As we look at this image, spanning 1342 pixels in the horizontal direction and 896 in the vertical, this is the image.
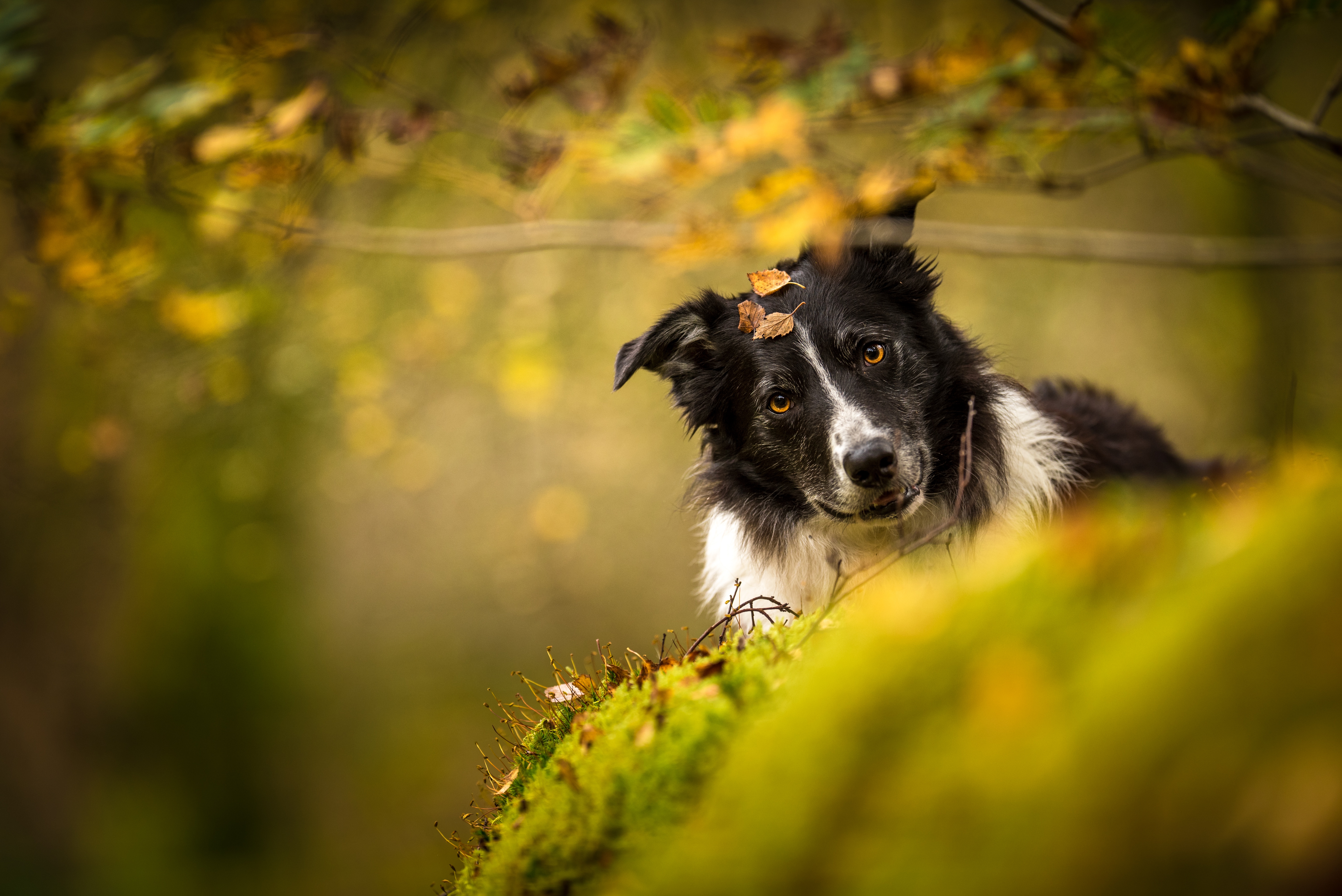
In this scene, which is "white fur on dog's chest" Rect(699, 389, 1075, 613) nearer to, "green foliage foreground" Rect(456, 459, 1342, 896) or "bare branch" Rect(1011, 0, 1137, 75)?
"bare branch" Rect(1011, 0, 1137, 75)

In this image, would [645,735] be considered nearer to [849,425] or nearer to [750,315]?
[849,425]

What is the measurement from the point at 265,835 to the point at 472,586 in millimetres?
3295

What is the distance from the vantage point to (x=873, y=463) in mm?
3180

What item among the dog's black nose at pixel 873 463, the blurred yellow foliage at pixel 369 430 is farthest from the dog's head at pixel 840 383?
the blurred yellow foliage at pixel 369 430

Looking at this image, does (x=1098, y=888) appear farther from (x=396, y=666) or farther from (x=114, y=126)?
(x=396, y=666)

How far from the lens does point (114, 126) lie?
321 cm

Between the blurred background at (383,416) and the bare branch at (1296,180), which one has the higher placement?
the blurred background at (383,416)

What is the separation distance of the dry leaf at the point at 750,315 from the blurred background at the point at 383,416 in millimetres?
1249

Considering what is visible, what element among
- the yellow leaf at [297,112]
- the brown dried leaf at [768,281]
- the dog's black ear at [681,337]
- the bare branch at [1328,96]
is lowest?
the bare branch at [1328,96]

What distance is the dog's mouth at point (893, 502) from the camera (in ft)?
10.8

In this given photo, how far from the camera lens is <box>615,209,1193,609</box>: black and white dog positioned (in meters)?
3.40

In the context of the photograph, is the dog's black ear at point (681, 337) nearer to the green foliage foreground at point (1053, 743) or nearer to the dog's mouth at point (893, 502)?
the dog's mouth at point (893, 502)

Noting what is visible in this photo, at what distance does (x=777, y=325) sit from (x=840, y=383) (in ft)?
1.23

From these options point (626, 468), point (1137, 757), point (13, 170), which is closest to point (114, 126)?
point (13, 170)
